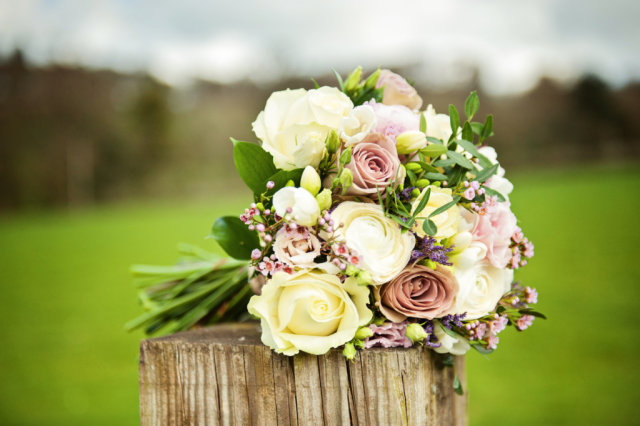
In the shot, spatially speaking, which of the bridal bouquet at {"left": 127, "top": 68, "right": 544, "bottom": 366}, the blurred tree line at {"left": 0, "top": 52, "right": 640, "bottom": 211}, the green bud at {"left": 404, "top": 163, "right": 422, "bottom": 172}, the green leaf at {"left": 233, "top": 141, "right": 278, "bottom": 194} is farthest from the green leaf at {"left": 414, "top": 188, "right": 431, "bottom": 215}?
the blurred tree line at {"left": 0, "top": 52, "right": 640, "bottom": 211}

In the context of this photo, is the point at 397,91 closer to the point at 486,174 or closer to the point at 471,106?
the point at 471,106

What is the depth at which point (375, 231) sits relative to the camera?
2.82 ft

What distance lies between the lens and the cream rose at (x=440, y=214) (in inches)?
35.2

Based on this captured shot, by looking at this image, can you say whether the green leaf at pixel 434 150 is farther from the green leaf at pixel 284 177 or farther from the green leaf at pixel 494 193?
the green leaf at pixel 284 177

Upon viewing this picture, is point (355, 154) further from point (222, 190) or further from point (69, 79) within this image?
point (69, 79)

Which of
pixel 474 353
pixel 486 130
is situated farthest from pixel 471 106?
pixel 474 353

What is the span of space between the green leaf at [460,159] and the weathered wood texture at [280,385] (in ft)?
1.30

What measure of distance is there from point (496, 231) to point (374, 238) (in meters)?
0.31

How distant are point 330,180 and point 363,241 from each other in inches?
6.7

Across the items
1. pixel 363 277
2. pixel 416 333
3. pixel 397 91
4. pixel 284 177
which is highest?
pixel 397 91

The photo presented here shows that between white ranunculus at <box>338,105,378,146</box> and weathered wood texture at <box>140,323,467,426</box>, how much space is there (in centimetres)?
43

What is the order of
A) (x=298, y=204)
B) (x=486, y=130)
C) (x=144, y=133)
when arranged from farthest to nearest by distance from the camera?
(x=144, y=133) → (x=486, y=130) → (x=298, y=204)

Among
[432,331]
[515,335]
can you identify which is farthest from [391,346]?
[515,335]

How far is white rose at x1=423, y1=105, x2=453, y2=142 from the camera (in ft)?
3.43
